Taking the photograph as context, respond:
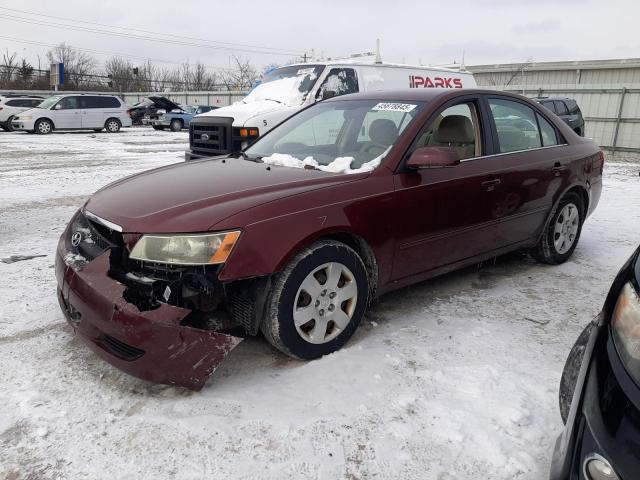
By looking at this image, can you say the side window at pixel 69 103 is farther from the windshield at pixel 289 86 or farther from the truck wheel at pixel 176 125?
the windshield at pixel 289 86

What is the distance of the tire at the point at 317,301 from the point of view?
9.03 feet

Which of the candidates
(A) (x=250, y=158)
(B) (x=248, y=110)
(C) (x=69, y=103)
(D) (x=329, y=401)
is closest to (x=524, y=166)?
(A) (x=250, y=158)

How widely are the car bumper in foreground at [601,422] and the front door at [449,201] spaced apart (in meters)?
1.79

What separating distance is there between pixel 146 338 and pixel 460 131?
2.73 meters

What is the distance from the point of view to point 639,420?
1.31 metres

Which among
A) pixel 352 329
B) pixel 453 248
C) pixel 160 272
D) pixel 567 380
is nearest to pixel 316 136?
pixel 453 248

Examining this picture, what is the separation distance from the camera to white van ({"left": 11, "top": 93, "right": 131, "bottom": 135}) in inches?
782

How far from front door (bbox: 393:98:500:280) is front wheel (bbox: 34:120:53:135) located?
20.2 metres

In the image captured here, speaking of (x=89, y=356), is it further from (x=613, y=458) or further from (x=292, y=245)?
(x=613, y=458)

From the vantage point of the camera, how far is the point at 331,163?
3422 mm

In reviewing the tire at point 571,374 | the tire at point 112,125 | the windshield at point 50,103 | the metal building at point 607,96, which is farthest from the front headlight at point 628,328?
the tire at point 112,125

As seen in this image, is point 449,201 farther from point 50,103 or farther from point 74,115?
point 50,103

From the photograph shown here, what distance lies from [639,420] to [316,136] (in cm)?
301

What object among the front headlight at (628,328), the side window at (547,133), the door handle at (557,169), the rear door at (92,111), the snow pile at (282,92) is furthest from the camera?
the rear door at (92,111)
